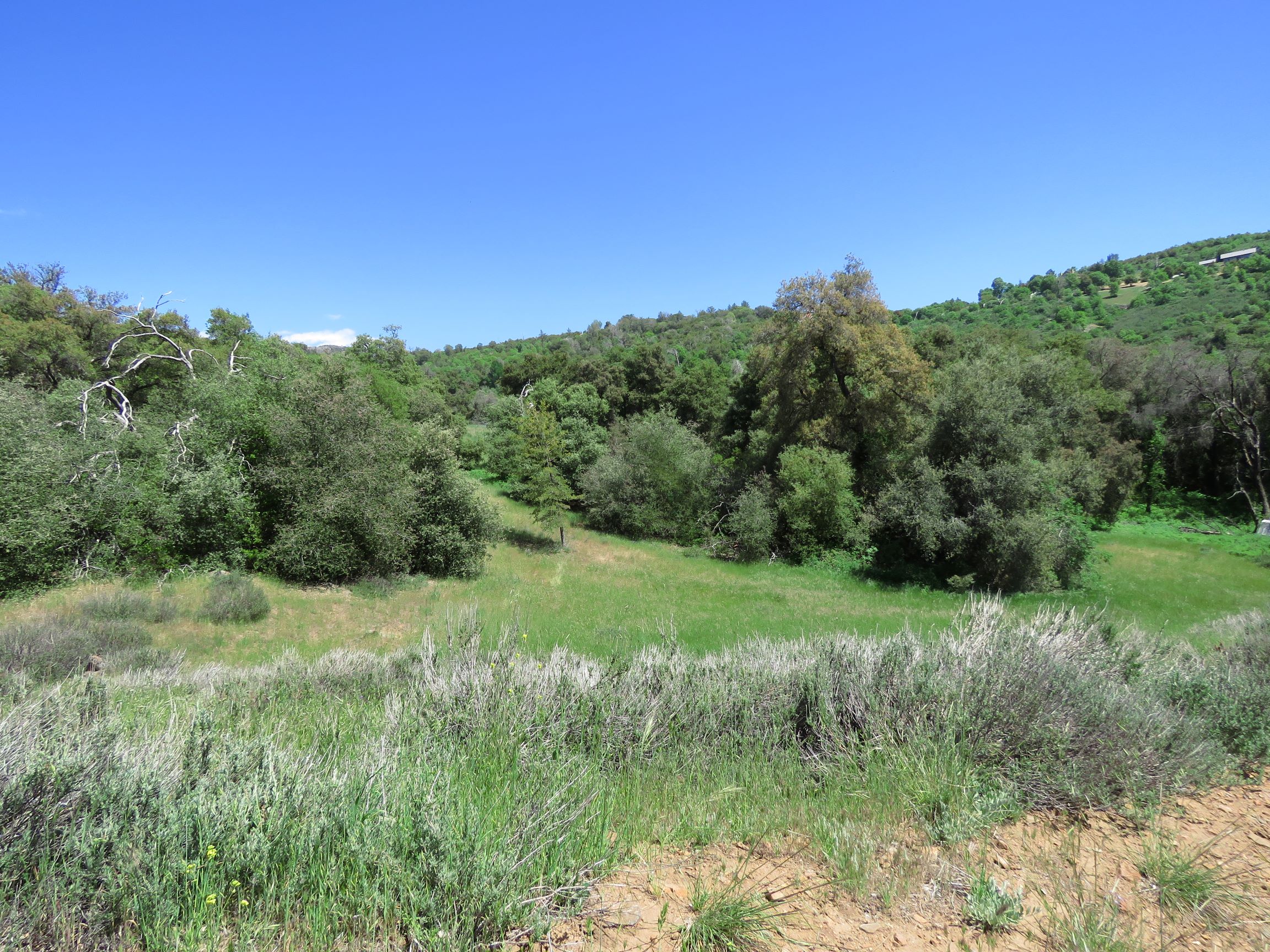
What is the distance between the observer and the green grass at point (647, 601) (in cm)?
1399

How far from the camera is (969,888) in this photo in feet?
9.86

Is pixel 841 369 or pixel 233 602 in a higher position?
pixel 841 369

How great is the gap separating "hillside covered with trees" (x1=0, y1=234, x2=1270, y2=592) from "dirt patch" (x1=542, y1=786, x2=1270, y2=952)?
682 inches

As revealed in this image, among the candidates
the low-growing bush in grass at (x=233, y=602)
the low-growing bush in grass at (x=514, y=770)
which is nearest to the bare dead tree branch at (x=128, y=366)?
the low-growing bush in grass at (x=233, y=602)

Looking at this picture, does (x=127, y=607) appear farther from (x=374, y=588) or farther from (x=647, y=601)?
(x=647, y=601)

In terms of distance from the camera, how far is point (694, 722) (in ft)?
18.3

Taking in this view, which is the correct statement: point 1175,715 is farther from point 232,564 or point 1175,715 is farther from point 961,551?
point 232,564

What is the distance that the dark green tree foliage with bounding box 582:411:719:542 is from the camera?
2953cm

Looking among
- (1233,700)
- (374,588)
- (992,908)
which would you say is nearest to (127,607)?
(374,588)

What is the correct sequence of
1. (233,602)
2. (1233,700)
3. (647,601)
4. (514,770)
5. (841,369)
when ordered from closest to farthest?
1. (514,770)
2. (1233,700)
3. (233,602)
4. (647,601)
5. (841,369)

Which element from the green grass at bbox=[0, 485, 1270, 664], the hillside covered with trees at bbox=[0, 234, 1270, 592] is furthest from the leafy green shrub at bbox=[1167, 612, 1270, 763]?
the hillside covered with trees at bbox=[0, 234, 1270, 592]

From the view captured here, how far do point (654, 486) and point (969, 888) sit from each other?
89.3ft

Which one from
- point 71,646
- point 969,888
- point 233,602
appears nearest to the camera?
point 969,888

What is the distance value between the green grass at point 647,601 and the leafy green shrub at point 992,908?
810 cm
